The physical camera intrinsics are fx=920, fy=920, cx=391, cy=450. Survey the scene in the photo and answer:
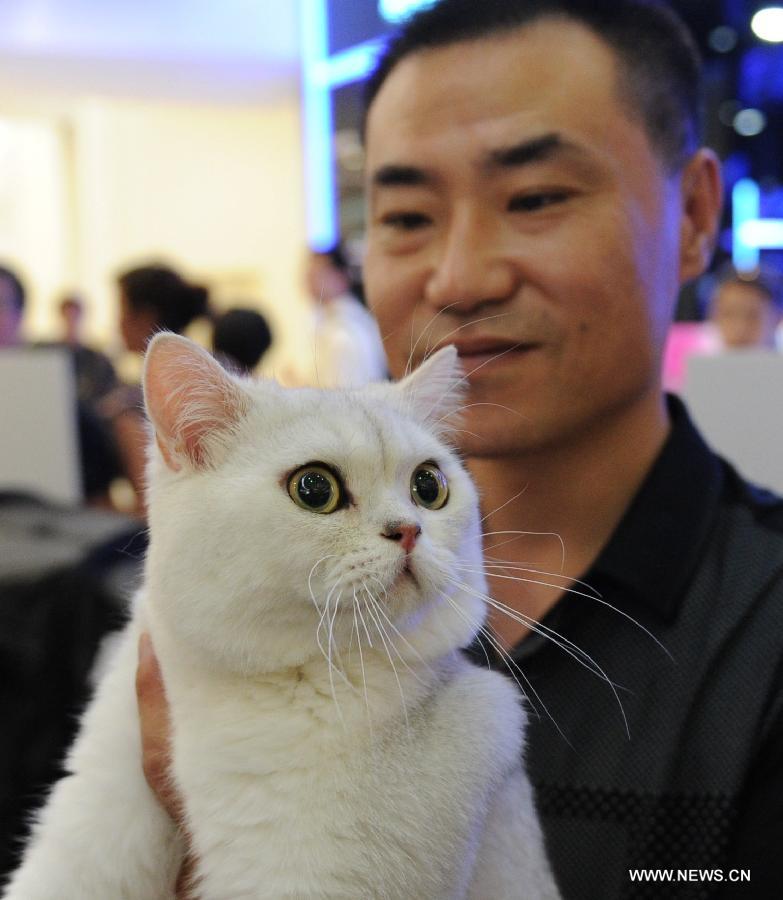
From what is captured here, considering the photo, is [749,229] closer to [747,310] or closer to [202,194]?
[747,310]

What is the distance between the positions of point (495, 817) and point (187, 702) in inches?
7.9

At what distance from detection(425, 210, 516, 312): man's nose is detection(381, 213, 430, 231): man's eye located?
0.18 feet

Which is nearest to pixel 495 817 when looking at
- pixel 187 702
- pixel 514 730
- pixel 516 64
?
pixel 514 730

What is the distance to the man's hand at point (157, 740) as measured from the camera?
1.90 ft

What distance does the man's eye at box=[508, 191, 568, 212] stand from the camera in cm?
76

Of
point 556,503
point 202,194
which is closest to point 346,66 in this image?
point 556,503

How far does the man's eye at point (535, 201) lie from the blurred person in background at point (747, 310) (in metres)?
1.03

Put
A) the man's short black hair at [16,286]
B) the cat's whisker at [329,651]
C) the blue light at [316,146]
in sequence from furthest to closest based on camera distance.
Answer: the man's short black hair at [16,286], the blue light at [316,146], the cat's whisker at [329,651]

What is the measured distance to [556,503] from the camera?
808 millimetres

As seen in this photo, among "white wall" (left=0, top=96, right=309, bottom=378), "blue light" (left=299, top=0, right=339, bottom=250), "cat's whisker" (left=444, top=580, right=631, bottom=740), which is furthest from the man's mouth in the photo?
"white wall" (left=0, top=96, right=309, bottom=378)

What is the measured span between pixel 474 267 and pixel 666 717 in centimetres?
38

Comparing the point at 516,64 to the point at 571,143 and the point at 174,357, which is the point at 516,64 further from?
the point at 174,357

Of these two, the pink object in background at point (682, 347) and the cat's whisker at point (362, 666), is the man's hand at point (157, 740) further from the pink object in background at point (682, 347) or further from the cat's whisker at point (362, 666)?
the pink object in background at point (682, 347)

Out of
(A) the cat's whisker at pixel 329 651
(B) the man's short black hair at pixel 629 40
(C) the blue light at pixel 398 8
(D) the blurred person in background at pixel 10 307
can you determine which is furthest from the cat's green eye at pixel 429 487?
(D) the blurred person in background at pixel 10 307
